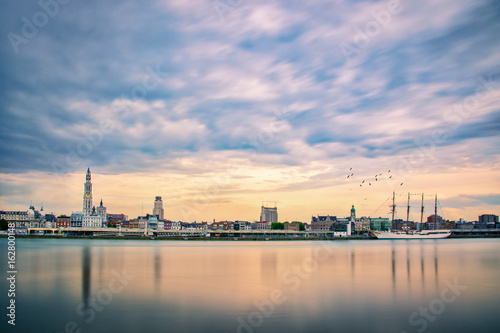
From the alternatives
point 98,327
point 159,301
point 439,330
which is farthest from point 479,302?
point 98,327

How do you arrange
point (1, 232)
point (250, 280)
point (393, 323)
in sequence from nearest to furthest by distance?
point (393, 323), point (250, 280), point (1, 232)

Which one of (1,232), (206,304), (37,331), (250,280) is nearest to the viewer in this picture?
(37,331)

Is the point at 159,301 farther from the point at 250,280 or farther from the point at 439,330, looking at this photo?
the point at 439,330

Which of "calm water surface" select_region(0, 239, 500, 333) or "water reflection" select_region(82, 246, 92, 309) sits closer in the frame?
"calm water surface" select_region(0, 239, 500, 333)

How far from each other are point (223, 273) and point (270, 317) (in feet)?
73.6

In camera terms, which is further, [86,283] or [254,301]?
[86,283]

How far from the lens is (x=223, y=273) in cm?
4572

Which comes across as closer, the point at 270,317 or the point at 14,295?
the point at 270,317

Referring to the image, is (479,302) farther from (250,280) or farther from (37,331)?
(37,331)

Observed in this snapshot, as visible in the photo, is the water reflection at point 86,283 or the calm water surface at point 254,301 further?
the water reflection at point 86,283

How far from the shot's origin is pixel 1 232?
157875mm

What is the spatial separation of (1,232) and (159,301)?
527 ft

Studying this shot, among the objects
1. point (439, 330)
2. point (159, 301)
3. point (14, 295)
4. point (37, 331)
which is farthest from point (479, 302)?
point (14, 295)

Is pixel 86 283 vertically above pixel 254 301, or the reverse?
pixel 254 301
